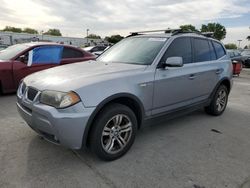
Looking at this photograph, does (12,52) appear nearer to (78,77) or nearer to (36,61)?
(36,61)

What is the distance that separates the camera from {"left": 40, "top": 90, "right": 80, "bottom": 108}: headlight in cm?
283

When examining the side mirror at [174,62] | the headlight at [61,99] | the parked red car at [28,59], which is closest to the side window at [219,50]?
the side mirror at [174,62]

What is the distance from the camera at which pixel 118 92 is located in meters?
3.18

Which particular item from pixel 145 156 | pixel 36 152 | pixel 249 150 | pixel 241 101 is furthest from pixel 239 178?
pixel 241 101

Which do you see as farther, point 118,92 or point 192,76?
point 192,76

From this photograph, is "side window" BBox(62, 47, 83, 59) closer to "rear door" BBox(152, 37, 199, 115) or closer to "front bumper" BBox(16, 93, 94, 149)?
"rear door" BBox(152, 37, 199, 115)

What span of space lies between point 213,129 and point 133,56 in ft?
6.96

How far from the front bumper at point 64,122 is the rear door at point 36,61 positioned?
4.18 metres

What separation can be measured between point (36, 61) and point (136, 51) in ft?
13.4

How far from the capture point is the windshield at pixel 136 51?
3908 millimetres

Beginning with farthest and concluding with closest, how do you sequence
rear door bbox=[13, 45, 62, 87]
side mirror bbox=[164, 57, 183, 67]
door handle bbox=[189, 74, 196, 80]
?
rear door bbox=[13, 45, 62, 87] < door handle bbox=[189, 74, 196, 80] < side mirror bbox=[164, 57, 183, 67]

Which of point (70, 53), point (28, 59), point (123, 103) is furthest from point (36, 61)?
point (123, 103)

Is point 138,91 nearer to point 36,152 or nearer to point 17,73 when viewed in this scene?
point 36,152

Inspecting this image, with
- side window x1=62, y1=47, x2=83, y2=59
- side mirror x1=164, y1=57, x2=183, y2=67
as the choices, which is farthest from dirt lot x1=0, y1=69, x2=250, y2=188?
side window x1=62, y1=47, x2=83, y2=59
